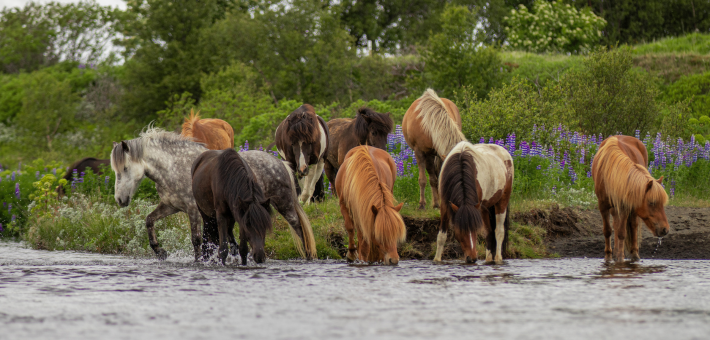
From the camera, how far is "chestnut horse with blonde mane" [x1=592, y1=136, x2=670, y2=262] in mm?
8750

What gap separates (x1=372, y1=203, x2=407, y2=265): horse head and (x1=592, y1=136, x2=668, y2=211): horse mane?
2.82m

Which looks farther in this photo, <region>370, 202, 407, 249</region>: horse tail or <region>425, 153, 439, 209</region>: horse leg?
<region>425, 153, 439, 209</region>: horse leg

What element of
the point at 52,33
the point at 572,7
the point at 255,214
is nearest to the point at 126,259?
the point at 255,214

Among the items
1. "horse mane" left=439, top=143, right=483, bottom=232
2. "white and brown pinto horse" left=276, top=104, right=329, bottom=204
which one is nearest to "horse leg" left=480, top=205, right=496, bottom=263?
"horse mane" left=439, top=143, right=483, bottom=232

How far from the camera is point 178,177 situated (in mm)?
9586

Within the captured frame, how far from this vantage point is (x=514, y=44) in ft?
108

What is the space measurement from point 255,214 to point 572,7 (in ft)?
94.9

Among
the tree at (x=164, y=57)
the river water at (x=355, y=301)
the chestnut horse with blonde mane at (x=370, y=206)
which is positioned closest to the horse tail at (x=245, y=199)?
the river water at (x=355, y=301)

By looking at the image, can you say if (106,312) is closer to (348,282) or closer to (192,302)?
(192,302)

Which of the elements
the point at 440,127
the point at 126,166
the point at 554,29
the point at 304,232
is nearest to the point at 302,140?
the point at 304,232

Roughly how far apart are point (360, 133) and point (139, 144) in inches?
129

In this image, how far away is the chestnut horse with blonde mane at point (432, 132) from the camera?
1062 centimetres

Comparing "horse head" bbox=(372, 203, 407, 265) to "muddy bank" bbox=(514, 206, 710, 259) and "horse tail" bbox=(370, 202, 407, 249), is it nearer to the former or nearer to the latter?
"horse tail" bbox=(370, 202, 407, 249)

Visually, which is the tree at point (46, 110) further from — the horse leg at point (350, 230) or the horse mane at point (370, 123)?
the horse leg at point (350, 230)
